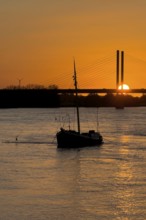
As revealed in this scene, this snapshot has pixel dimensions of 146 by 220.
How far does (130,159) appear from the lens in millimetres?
40625

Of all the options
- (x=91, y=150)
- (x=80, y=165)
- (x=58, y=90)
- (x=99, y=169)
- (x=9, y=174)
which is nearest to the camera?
(x=9, y=174)

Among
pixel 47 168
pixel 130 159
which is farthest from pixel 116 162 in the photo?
pixel 47 168

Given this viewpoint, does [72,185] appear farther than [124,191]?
Yes

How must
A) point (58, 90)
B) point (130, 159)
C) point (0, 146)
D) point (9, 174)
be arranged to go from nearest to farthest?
point (9, 174) → point (130, 159) → point (0, 146) → point (58, 90)

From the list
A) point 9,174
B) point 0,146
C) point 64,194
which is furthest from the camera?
point 0,146

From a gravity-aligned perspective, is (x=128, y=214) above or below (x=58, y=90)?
below

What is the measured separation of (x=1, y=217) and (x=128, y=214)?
3887mm

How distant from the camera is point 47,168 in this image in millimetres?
34656

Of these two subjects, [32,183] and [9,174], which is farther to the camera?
[9,174]

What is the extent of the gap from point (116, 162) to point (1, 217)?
17298 mm

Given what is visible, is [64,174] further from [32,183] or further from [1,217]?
[1,217]

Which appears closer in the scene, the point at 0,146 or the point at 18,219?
the point at 18,219

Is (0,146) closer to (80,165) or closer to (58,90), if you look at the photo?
(80,165)

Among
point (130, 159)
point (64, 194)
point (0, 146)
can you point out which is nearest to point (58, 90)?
point (0, 146)
